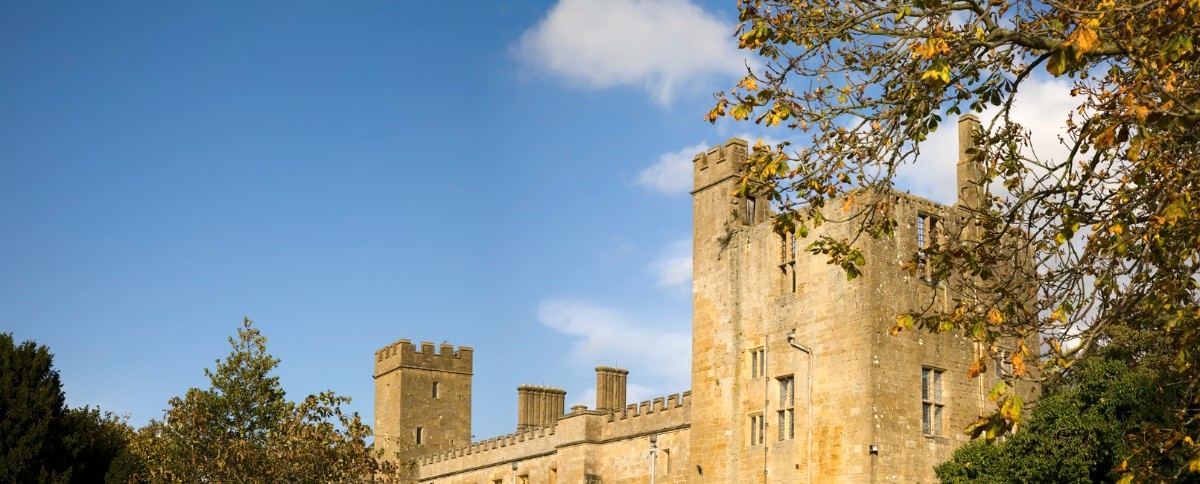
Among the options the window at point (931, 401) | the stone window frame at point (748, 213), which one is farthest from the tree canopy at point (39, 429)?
the window at point (931, 401)

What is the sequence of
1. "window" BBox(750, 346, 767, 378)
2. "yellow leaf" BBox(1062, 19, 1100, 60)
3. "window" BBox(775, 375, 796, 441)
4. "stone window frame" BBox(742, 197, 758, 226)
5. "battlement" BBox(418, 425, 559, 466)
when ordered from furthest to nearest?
"battlement" BBox(418, 425, 559, 466), "stone window frame" BBox(742, 197, 758, 226), "window" BBox(750, 346, 767, 378), "window" BBox(775, 375, 796, 441), "yellow leaf" BBox(1062, 19, 1100, 60)

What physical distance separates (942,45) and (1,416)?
28.9 metres

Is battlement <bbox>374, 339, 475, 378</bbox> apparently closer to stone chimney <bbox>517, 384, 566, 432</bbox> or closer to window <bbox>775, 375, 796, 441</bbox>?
stone chimney <bbox>517, 384, 566, 432</bbox>

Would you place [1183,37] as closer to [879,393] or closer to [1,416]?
[879,393]

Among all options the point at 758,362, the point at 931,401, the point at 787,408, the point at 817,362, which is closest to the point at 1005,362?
the point at 817,362

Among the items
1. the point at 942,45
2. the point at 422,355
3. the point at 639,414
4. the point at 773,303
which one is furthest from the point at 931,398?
the point at 422,355

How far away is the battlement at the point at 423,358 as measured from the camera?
5897cm

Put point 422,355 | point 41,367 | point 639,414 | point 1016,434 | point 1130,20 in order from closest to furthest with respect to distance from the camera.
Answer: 1. point 1130,20
2. point 1016,434
3. point 41,367
4. point 639,414
5. point 422,355

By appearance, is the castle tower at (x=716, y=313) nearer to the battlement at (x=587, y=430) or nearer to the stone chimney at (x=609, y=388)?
the battlement at (x=587, y=430)

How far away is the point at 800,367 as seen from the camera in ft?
109

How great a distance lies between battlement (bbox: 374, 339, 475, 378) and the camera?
193 ft

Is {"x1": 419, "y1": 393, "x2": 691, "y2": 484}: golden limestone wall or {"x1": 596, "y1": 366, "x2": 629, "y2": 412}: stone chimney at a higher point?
{"x1": 596, "y1": 366, "x2": 629, "y2": 412}: stone chimney

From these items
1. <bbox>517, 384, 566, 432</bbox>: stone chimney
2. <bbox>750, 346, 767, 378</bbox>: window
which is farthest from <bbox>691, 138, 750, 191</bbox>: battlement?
<bbox>517, 384, 566, 432</bbox>: stone chimney

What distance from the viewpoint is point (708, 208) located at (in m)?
37.1
